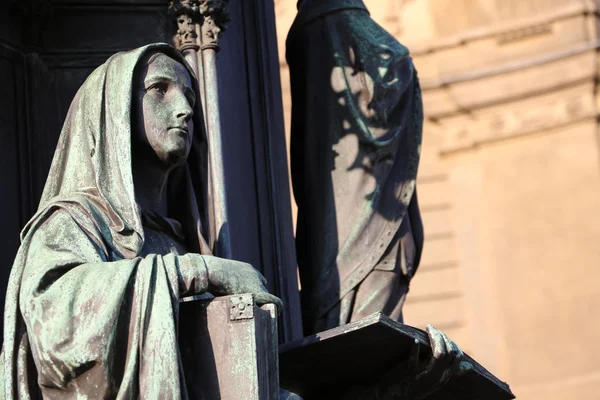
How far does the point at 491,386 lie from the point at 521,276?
21.4 feet

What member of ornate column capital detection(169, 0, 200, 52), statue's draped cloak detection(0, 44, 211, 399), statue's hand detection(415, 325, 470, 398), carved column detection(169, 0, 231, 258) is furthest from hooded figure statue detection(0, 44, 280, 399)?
statue's hand detection(415, 325, 470, 398)

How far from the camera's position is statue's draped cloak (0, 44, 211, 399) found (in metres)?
4.75

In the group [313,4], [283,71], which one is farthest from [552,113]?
[313,4]

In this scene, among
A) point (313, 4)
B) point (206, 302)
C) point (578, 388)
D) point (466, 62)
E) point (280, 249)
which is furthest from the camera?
point (466, 62)

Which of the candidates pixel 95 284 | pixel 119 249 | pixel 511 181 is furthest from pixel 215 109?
pixel 511 181

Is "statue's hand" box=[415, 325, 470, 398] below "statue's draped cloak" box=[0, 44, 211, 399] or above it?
below

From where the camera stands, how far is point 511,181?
12.5m

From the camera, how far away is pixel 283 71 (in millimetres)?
12203

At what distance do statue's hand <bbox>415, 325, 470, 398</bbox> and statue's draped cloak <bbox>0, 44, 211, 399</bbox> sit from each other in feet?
2.86

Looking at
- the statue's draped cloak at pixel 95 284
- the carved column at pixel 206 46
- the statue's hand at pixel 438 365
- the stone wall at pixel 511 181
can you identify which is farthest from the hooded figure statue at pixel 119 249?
the stone wall at pixel 511 181

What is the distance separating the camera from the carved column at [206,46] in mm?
5793

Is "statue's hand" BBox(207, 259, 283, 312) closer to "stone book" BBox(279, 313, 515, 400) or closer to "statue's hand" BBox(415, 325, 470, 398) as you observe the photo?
"stone book" BBox(279, 313, 515, 400)

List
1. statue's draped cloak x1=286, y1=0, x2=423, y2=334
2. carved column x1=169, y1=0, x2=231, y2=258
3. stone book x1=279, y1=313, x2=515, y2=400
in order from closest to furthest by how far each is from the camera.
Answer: stone book x1=279, y1=313, x2=515, y2=400
carved column x1=169, y1=0, x2=231, y2=258
statue's draped cloak x1=286, y1=0, x2=423, y2=334

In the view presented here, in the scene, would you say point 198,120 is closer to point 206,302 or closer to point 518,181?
point 206,302
